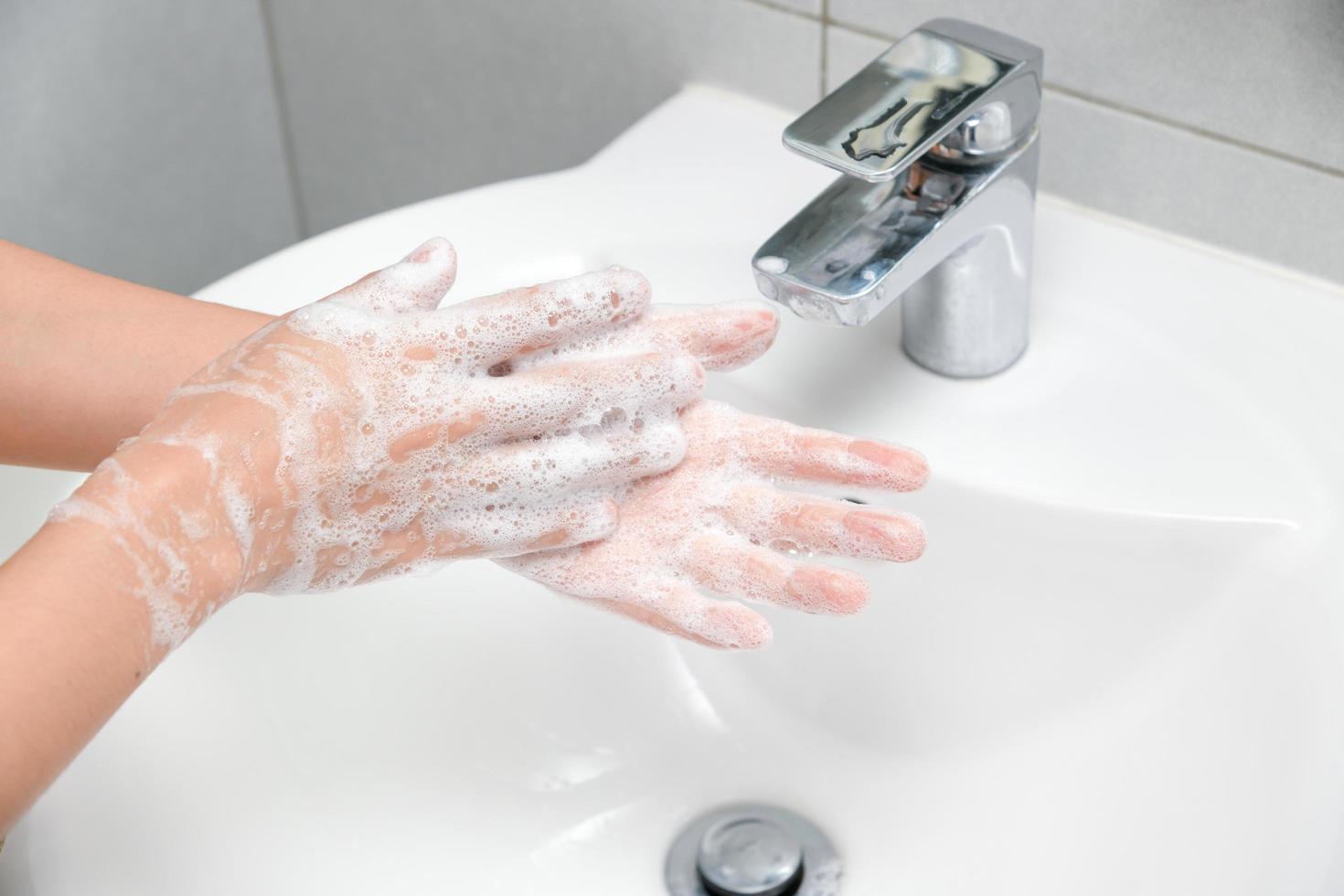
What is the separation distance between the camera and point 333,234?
814 millimetres

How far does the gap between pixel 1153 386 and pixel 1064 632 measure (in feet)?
0.42

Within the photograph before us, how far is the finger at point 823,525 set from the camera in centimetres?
57

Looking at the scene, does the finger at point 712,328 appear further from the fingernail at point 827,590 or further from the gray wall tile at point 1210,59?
the gray wall tile at point 1210,59

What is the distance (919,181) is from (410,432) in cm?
25

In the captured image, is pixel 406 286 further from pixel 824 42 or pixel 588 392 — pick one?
pixel 824 42

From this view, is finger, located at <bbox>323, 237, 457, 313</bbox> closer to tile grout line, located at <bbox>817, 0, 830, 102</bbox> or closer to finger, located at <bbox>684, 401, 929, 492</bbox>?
finger, located at <bbox>684, 401, 929, 492</bbox>

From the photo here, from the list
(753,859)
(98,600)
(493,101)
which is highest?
(98,600)

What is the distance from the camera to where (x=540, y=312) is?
583 mm

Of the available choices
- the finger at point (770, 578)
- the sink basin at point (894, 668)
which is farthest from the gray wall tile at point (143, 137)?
the finger at point (770, 578)

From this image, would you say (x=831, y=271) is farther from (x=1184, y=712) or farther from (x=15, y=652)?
(x=15, y=652)

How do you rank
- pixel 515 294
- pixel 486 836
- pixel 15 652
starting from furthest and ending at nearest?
1. pixel 486 836
2. pixel 515 294
3. pixel 15 652

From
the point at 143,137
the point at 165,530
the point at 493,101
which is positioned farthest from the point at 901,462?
the point at 143,137

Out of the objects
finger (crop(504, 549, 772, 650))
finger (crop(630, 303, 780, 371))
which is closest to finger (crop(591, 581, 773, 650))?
finger (crop(504, 549, 772, 650))

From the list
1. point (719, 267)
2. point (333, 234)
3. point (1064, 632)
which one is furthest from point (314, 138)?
point (1064, 632)
